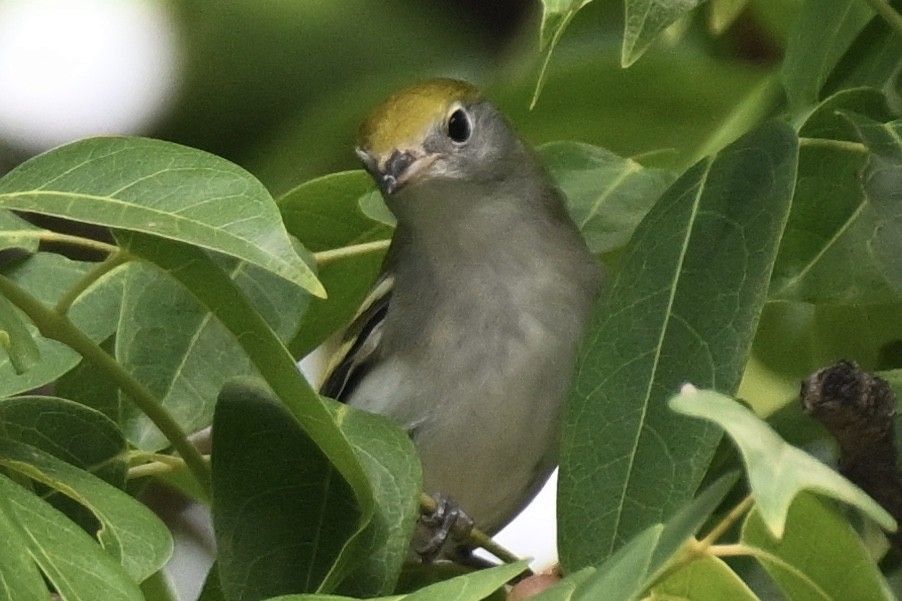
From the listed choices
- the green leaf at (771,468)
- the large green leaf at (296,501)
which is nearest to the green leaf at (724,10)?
the large green leaf at (296,501)

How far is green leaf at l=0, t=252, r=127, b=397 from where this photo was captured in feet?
3.11

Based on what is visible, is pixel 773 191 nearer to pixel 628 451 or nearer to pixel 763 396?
pixel 628 451

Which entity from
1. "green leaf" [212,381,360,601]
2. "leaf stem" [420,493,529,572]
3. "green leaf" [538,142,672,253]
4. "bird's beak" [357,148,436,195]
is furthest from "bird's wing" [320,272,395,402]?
"green leaf" [212,381,360,601]

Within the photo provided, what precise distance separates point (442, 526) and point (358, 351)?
1.09 feet

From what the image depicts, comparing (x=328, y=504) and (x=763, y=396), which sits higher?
(x=328, y=504)

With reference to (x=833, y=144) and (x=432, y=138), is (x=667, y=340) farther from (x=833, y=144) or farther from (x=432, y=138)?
(x=432, y=138)

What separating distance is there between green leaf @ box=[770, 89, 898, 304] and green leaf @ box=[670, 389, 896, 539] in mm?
351

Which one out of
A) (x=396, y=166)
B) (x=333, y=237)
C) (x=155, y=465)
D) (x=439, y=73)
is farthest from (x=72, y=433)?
(x=439, y=73)

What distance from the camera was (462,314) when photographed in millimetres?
1427

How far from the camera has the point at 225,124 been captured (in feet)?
8.37

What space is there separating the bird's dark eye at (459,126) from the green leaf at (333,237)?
0.28 m

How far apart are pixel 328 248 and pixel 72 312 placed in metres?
0.21

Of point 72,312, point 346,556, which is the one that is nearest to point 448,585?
point 346,556

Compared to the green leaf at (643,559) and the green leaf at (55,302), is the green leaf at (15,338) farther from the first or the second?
the green leaf at (643,559)
